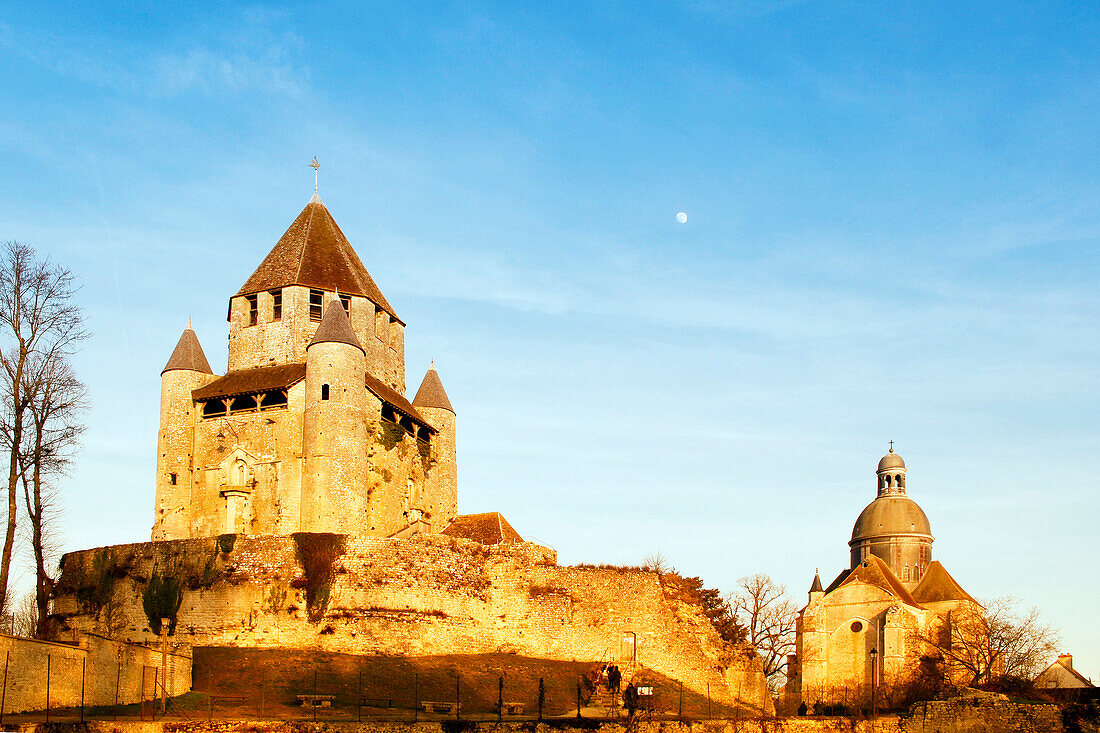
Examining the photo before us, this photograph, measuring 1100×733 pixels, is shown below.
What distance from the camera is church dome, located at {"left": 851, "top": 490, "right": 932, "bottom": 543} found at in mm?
74250

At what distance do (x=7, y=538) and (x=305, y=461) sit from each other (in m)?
10.7

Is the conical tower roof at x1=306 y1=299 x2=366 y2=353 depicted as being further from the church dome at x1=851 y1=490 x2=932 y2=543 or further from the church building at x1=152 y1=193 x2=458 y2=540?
the church dome at x1=851 y1=490 x2=932 y2=543

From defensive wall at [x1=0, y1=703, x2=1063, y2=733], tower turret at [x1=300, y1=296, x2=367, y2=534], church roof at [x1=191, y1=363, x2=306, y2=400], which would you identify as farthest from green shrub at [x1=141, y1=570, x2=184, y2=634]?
defensive wall at [x1=0, y1=703, x2=1063, y2=733]

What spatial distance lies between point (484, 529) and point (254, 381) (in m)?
10.8

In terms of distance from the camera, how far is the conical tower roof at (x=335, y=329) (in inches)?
1827

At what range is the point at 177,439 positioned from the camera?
47.3 meters

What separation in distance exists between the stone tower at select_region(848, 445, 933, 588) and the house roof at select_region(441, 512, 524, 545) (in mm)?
34137

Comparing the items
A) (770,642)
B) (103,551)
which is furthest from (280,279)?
(770,642)

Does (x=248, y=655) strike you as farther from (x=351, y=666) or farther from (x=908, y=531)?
(x=908, y=531)

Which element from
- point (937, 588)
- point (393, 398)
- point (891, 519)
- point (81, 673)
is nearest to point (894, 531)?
point (891, 519)

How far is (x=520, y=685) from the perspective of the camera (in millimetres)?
A: 38062

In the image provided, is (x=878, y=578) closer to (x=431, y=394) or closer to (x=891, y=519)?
(x=891, y=519)

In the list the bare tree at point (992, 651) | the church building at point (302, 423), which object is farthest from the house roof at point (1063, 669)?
the church building at point (302, 423)

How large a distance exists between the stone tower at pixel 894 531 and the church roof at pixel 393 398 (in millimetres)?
34807
